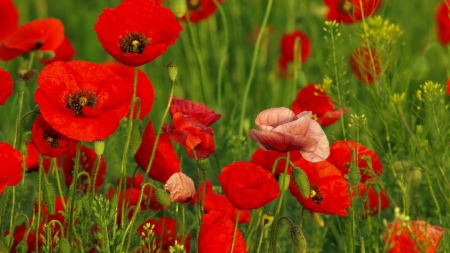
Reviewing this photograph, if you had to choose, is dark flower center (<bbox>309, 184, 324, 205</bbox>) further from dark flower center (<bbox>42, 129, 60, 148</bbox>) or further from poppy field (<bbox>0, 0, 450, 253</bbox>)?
dark flower center (<bbox>42, 129, 60, 148</bbox>)

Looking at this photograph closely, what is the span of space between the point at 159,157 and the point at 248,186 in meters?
0.32

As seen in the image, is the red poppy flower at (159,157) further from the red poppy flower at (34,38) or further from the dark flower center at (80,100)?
the red poppy flower at (34,38)

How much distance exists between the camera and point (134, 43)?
175 cm

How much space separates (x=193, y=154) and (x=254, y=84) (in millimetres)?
2140

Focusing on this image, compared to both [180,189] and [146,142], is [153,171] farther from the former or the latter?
[180,189]

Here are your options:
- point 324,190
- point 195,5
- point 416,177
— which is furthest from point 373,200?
point 195,5

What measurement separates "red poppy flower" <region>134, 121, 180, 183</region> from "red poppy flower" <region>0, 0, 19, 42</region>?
1067 millimetres

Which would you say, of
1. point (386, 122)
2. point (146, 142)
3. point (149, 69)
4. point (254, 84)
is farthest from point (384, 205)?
point (149, 69)

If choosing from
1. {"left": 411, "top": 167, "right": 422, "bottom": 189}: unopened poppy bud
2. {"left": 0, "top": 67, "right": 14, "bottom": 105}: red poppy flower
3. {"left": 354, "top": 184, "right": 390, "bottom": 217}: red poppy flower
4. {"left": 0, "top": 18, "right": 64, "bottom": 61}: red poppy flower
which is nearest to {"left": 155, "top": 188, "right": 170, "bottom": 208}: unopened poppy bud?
{"left": 0, "top": 67, "right": 14, "bottom": 105}: red poppy flower

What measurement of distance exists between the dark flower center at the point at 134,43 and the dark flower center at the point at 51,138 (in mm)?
206

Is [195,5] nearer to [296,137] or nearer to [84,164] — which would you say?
Result: [84,164]

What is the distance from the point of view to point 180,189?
1687 millimetres

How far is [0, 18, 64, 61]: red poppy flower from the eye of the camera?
7.48 feet

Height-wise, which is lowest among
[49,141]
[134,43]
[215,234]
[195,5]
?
[215,234]
